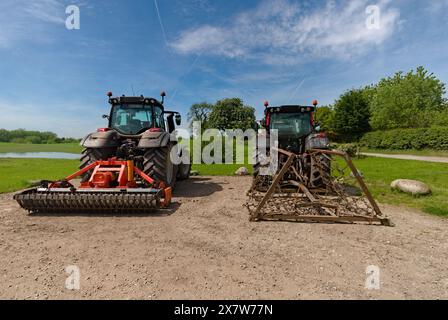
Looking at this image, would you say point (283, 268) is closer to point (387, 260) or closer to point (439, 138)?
point (387, 260)

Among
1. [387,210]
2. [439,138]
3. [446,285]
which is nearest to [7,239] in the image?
[446,285]

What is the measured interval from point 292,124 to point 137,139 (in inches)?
175

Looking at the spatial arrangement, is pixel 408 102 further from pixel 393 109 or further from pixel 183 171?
pixel 183 171

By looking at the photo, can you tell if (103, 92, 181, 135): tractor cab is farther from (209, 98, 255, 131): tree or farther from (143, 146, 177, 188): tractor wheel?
(209, 98, 255, 131): tree

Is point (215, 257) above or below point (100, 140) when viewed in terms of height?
below

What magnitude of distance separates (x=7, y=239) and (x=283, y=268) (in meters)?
3.90

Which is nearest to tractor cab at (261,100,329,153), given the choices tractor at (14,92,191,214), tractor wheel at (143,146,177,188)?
tractor at (14,92,191,214)

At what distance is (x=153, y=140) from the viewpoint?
5613 mm

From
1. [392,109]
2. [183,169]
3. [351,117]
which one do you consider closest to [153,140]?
[183,169]

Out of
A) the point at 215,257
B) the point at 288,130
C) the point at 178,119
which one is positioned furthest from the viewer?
the point at 178,119

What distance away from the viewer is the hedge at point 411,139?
19438 millimetres

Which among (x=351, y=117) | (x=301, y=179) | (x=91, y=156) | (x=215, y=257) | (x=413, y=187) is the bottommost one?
(x=215, y=257)

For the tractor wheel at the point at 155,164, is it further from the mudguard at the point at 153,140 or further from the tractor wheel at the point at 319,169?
the tractor wheel at the point at 319,169
